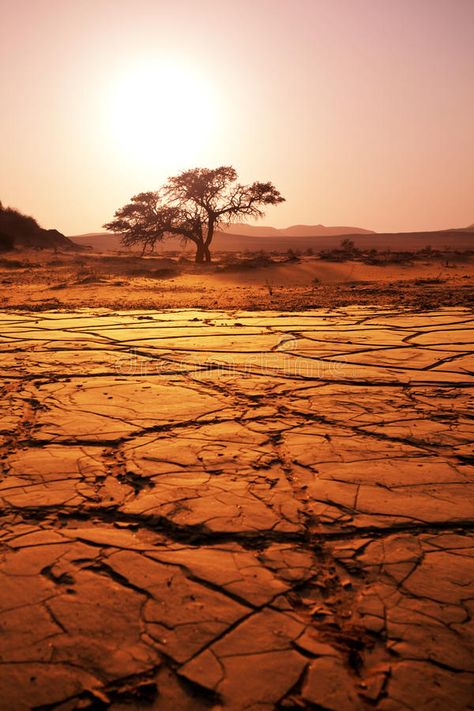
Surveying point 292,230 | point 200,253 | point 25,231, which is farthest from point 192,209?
point 292,230

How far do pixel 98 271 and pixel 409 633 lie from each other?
1412 centimetres

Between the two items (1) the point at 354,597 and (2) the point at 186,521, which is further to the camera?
(2) the point at 186,521

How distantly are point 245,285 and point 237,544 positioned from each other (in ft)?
33.4

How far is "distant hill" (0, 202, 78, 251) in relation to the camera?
27.8m

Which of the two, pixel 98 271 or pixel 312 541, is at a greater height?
pixel 98 271

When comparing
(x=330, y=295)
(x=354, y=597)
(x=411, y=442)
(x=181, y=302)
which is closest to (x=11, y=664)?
(x=354, y=597)

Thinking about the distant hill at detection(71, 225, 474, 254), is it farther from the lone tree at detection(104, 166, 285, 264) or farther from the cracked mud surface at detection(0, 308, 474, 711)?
the cracked mud surface at detection(0, 308, 474, 711)

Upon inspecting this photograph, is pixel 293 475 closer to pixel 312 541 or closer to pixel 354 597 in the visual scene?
pixel 312 541

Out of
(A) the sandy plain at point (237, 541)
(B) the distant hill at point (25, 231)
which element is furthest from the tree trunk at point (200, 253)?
(A) the sandy plain at point (237, 541)

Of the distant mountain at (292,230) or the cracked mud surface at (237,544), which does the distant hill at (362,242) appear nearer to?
the cracked mud surface at (237,544)

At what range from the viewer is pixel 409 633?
1.23m

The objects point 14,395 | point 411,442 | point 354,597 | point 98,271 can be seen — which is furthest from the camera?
point 98,271

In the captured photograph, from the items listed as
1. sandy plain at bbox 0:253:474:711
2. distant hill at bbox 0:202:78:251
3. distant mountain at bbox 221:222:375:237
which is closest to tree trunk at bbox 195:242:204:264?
distant hill at bbox 0:202:78:251

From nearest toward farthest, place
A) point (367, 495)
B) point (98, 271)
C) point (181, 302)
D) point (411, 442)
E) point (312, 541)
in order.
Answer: point (312, 541), point (367, 495), point (411, 442), point (181, 302), point (98, 271)
